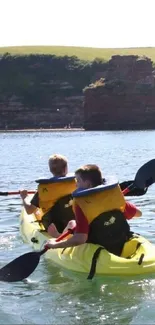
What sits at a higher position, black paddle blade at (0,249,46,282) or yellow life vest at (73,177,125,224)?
yellow life vest at (73,177,125,224)

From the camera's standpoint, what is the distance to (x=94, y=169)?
845 centimetres

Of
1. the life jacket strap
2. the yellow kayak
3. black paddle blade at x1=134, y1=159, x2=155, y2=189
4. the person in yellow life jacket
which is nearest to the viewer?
the yellow kayak

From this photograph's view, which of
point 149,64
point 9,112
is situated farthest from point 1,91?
point 149,64

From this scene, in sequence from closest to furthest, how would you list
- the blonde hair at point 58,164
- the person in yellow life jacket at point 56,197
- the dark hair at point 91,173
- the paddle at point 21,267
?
the dark hair at point 91,173 → the paddle at point 21,267 → the blonde hair at point 58,164 → the person in yellow life jacket at point 56,197

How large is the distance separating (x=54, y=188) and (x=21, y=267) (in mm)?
1613

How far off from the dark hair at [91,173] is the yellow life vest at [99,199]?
0.31ft

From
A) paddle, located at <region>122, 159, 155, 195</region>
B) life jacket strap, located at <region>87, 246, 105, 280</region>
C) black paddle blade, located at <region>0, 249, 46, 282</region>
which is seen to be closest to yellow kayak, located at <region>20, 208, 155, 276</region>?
life jacket strap, located at <region>87, 246, 105, 280</region>

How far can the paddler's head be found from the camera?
842cm

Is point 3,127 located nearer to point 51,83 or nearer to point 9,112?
point 9,112

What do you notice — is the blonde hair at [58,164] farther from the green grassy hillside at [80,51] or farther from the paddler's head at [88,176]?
the green grassy hillside at [80,51]

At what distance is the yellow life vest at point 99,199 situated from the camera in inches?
338

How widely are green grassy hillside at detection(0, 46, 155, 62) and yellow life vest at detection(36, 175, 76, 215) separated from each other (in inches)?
6472

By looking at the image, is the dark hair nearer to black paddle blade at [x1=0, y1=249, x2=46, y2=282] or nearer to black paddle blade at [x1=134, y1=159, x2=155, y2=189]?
black paddle blade at [x1=0, y1=249, x2=46, y2=282]

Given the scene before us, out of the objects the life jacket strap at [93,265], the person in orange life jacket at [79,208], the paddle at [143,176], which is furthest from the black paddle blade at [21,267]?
the paddle at [143,176]
